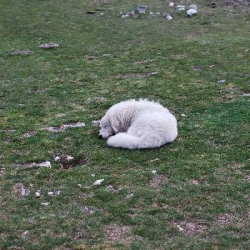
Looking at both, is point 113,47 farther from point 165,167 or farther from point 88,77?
point 165,167

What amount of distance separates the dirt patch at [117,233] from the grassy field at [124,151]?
13mm

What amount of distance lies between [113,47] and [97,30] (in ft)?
9.91

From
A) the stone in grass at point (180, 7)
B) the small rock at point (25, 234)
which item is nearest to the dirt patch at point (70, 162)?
the small rock at point (25, 234)

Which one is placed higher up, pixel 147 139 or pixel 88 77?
pixel 147 139

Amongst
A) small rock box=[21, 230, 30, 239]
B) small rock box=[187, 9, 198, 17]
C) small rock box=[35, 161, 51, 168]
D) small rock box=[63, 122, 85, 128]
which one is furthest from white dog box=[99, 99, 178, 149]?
small rock box=[187, 9, 198, 17]

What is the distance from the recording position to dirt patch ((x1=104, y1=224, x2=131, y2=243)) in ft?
18.4

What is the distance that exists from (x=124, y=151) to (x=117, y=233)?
8.64 ft

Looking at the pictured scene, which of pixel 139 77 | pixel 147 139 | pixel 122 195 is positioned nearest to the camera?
pixel 122 195

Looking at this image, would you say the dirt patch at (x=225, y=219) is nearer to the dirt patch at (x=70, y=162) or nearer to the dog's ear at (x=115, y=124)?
the dirt patch at (x=70, y=162)

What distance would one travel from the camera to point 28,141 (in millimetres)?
9039

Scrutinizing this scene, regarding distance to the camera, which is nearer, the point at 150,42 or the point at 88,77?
the point at 88,77

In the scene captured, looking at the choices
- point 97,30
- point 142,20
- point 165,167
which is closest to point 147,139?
point 165,167

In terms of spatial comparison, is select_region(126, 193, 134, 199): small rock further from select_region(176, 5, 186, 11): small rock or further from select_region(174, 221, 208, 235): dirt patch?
select_region(176, 5, 186, 11): small rock

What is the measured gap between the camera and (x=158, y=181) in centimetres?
712
